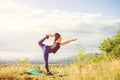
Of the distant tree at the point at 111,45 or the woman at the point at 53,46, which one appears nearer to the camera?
the woman at the point at 53,46

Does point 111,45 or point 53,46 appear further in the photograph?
point 111,45

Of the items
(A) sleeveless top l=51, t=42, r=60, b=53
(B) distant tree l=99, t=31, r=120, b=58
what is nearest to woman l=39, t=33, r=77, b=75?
(A) sleeveless top l=51, t=42, r=60, b=53

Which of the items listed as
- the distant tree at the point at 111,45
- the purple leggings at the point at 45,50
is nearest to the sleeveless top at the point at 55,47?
the purple leggings at the point at 45,50

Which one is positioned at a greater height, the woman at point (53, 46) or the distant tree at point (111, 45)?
the distant tree at point (111, 45)

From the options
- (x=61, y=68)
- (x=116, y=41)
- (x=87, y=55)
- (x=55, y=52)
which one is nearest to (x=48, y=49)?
(x=55, y=52)

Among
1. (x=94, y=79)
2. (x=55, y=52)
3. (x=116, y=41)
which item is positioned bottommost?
(x=94, y=79)

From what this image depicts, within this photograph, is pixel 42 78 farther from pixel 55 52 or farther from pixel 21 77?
pixel 55 52

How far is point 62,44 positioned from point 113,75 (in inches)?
187

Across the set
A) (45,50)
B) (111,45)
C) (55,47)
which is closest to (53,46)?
(55,47)

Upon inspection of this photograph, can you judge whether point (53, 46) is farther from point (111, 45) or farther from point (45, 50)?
point (111, 45)

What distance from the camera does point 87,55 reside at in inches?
945

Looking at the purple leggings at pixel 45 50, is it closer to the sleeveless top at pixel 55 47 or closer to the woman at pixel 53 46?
the woman at pixel 53 46

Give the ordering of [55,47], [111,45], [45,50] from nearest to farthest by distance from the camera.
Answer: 1. [55,47]
2. [45,50]
3. [111,45]

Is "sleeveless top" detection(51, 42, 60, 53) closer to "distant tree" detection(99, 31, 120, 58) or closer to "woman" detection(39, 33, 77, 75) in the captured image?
"woman" detection(39, 33, 77, 75)
